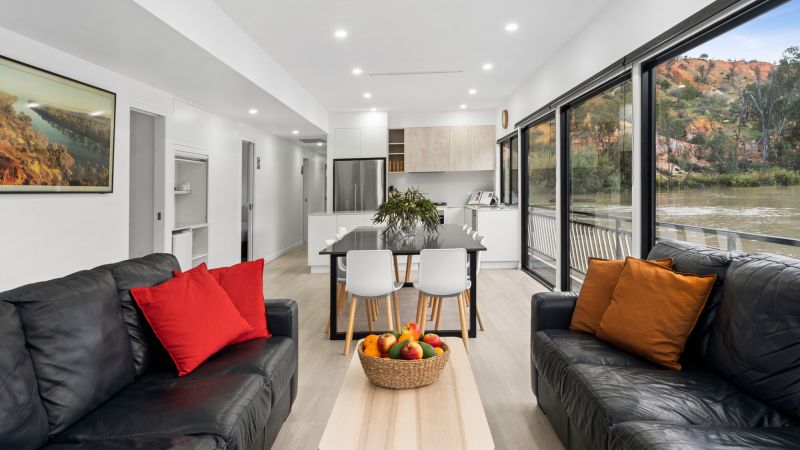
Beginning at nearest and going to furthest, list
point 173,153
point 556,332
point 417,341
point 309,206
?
1. point 417,341
2. point 556,332
3. point 173,153
4. point 309,206

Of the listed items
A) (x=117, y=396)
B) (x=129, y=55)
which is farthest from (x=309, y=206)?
(x=117, y=396)

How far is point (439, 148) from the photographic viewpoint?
816cm

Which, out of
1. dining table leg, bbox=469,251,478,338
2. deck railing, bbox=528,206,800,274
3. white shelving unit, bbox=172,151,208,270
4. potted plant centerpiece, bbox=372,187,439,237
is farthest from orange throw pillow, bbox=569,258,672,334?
white shelving unit, bbox=172,151,208,270

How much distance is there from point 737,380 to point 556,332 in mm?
815

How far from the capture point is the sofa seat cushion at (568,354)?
200 centimetres

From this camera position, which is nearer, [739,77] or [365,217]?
[739,77]

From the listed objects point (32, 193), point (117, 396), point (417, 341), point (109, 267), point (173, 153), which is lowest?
point (117, 396)

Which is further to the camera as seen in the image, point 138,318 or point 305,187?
point 305,187

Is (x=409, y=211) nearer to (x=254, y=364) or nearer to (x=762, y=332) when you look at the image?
(x=254, y=364)

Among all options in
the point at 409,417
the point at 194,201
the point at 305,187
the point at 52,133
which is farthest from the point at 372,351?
the point at 305,187

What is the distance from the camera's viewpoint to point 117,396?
5.55 feet

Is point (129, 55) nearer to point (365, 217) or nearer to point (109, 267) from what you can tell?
point (109, 267)

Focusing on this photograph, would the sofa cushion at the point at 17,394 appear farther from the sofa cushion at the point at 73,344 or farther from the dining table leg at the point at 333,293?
the dining table leg at the point at 333,293

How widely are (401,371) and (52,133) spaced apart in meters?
3.31
